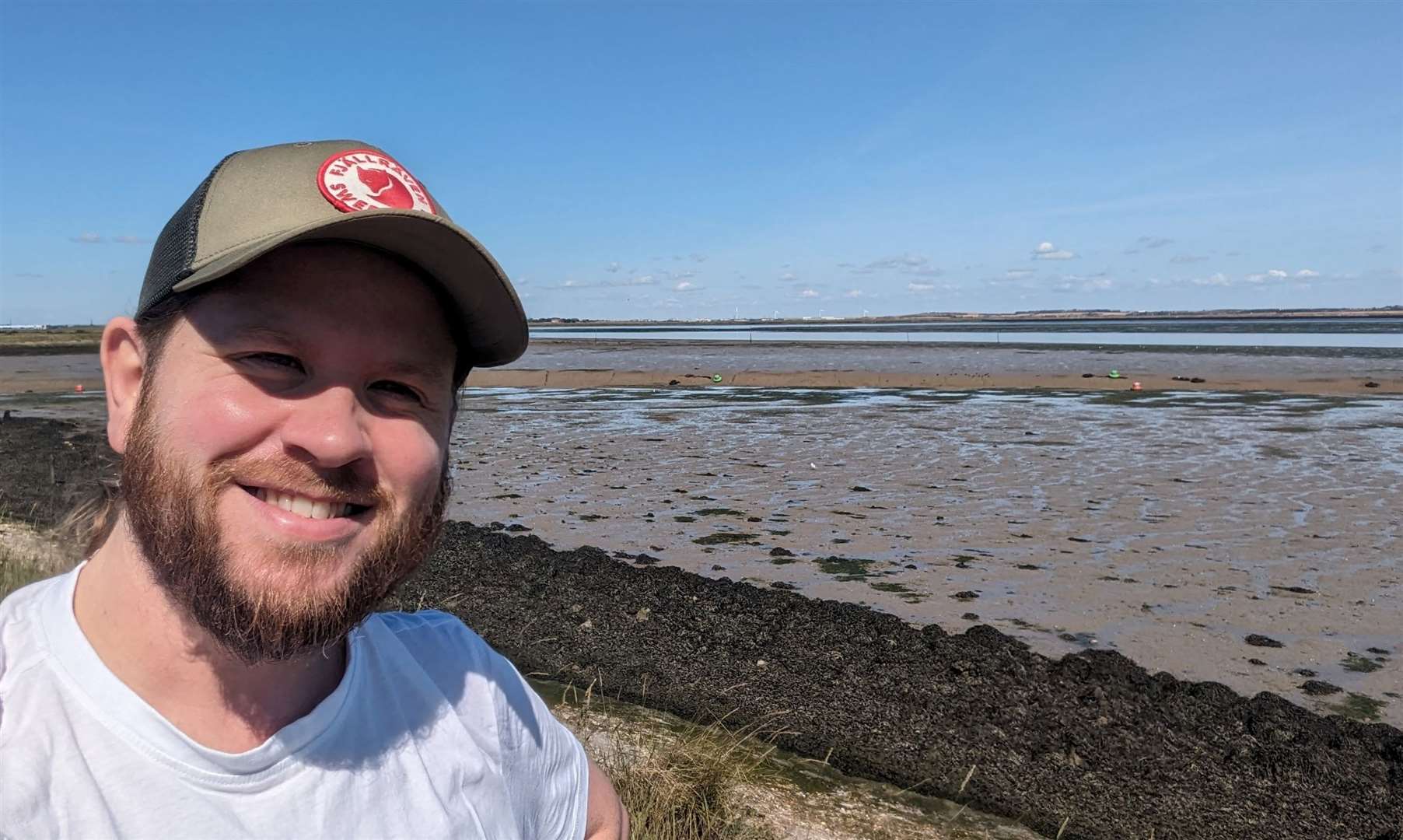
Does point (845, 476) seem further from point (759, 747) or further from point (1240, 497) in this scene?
point (759, 747)

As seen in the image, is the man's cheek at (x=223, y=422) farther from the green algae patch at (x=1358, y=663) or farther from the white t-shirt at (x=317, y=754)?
the green algae patch at (x=1358, y=663)

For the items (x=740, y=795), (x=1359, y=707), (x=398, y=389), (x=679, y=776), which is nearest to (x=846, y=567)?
(x=1359, y=707)

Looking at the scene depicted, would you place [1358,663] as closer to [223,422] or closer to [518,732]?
[518,732]

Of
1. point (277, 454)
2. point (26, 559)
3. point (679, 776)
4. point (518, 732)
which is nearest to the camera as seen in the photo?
point (277, 454)

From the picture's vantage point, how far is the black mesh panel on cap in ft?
5.01

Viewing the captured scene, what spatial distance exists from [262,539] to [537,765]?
2.51ft

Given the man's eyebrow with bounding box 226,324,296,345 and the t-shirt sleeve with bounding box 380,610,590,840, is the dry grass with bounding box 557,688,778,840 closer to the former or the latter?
the t-shirt sleeve with bounding box 380,610,590,840

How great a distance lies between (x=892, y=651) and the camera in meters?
7.25

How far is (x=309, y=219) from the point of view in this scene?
1532 mm

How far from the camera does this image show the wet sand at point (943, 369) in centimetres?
3098

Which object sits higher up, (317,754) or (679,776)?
(317,754)

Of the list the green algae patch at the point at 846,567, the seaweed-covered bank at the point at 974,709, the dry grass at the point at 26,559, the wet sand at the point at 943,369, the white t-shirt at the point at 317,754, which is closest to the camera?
the white t-shirt at the point at 317,754

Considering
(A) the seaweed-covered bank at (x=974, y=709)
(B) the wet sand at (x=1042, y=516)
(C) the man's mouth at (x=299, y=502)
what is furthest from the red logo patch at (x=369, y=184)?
(B) the wet sand at (x=1042, y=516)

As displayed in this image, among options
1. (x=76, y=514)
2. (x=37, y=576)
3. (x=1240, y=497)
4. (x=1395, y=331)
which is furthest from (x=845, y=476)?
(x=1395, y=331)
